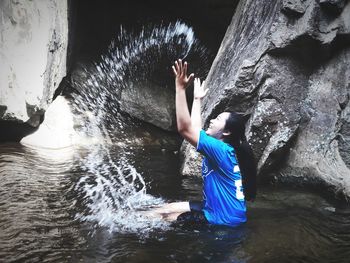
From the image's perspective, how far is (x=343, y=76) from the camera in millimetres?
5785

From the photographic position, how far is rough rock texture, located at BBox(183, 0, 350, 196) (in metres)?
5.61

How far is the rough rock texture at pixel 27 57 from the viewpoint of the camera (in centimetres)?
566

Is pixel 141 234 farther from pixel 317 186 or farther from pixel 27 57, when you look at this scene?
pixel 27 57

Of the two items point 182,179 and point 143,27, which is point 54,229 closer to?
point 182,179

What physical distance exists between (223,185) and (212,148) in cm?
51

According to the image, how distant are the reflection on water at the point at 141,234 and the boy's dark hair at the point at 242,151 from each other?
1.87 ft

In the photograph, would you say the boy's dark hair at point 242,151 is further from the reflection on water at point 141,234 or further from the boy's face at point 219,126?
the reflection on water at point 141,234

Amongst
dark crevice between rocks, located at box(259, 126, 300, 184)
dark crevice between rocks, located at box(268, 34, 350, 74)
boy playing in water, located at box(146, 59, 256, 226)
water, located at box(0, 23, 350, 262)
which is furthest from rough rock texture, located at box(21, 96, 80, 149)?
dark crevice between rocks, located at box(268, 34, 350, 74)

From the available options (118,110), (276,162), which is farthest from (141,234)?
(118,110)

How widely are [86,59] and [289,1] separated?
4.91 m

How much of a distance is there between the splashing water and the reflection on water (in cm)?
22

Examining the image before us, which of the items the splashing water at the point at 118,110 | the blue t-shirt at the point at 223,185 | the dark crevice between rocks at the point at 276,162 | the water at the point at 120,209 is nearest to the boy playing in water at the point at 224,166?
the blue t-shirt at the point at 223,185

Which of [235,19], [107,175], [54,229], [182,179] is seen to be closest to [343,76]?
[235,19]

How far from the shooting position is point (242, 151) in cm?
388
